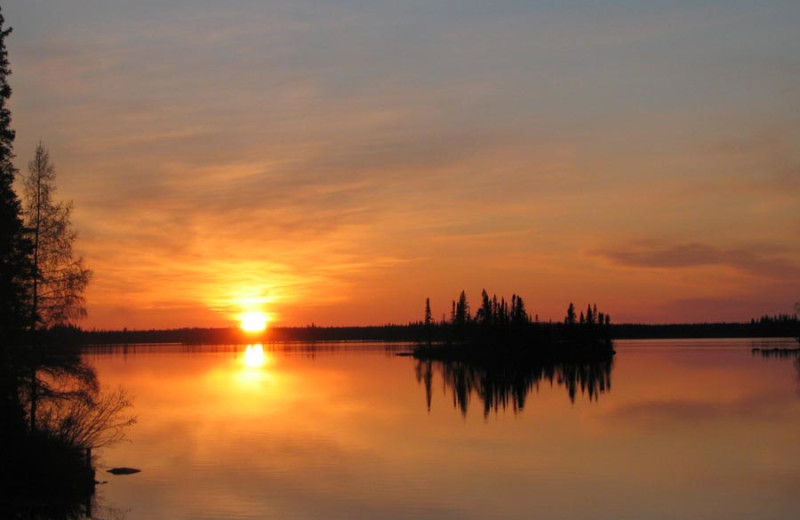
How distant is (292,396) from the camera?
281ft

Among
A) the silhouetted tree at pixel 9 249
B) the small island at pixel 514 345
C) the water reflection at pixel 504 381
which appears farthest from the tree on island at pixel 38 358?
the small island at pixel 514 345

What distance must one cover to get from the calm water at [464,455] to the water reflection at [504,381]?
2.67 ft

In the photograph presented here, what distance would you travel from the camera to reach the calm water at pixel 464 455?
32.7 metres

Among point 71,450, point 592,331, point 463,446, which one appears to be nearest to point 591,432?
point 463,446

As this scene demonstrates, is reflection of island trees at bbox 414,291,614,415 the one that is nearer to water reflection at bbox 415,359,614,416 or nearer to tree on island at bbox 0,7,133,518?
water reflection at bbox 415,359,614,416

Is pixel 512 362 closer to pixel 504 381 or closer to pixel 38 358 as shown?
pixel 504 381

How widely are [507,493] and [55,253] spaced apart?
2227cm

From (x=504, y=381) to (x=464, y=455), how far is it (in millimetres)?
57827

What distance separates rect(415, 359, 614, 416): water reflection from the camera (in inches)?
2995

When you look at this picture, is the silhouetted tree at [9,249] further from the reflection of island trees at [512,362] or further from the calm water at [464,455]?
the reflection of island trees at [512,362]

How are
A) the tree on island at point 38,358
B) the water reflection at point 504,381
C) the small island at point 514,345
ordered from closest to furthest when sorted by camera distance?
the tree on island at point 38,358
the water reflection at point 504,381
the small island at point 514,345

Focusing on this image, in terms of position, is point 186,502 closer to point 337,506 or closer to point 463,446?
point 337,506

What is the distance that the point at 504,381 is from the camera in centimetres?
10162

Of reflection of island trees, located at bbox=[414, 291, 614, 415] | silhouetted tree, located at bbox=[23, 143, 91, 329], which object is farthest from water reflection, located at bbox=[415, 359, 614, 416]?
silhouetted tree, located at bbox=[23, 143, 91, 329]
